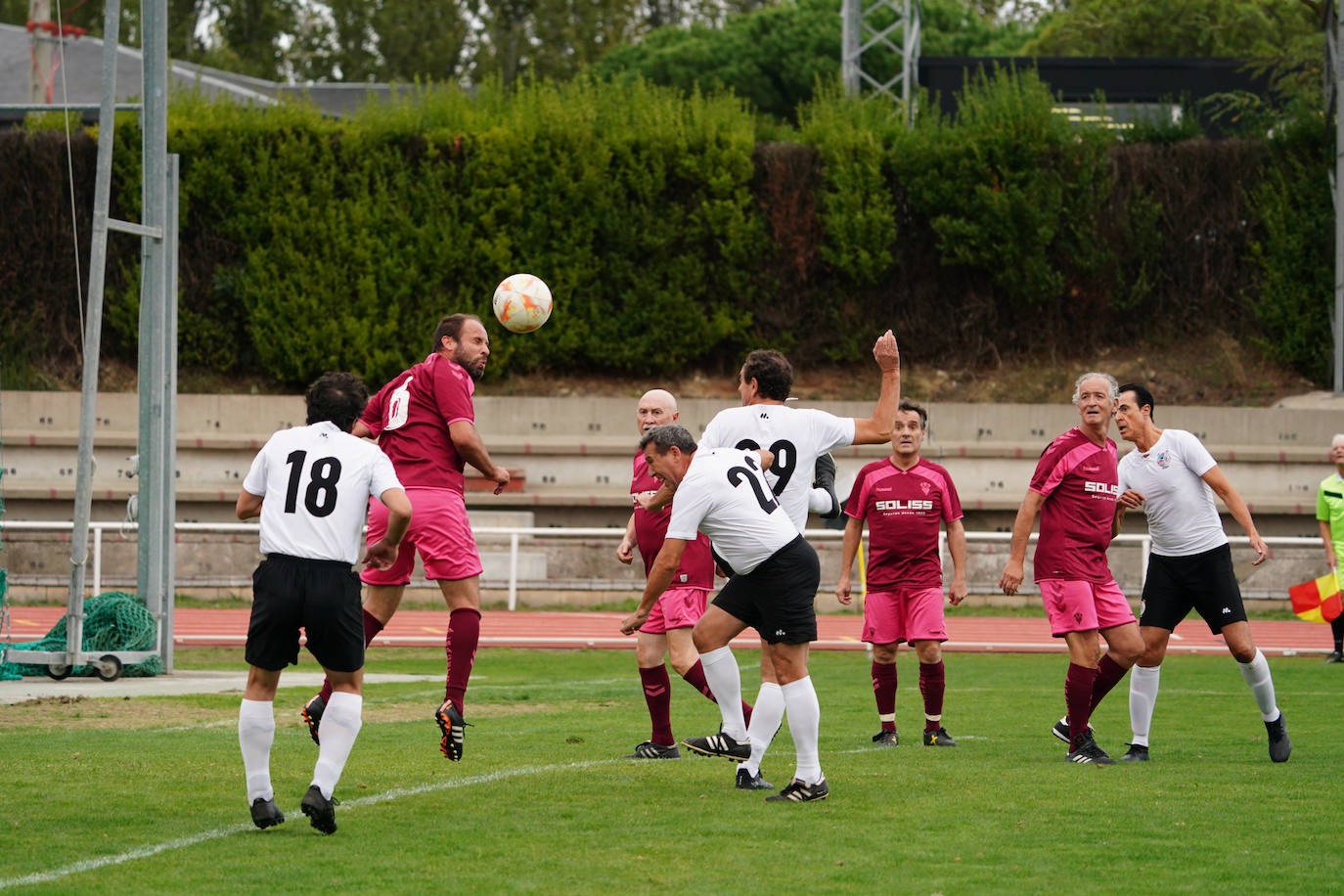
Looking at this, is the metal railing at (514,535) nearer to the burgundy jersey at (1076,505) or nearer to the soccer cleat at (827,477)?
the burgundy jersey at (1076,505)

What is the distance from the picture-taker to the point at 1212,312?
30.0 m

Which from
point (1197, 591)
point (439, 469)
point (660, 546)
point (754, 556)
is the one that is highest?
point (439, 469)

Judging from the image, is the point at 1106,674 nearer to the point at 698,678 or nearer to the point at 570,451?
the point at 698,678

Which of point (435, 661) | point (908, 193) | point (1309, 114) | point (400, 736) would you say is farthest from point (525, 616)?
point (1309, 114)

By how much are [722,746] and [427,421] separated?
2392mm

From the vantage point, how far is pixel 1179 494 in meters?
9.63

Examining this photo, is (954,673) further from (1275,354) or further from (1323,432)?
(1275,354)

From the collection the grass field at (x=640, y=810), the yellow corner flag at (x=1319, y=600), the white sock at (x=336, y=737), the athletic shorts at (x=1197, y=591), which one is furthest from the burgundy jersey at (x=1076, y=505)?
the yellow corner flag at (x=1319, y=600)

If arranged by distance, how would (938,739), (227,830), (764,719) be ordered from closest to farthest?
(227,830) → (764,719) → (938,739)

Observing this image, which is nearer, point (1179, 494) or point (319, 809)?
point (319, 809)

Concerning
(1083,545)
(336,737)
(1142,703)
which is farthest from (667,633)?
(336,737)

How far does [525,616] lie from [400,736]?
33.7 ft

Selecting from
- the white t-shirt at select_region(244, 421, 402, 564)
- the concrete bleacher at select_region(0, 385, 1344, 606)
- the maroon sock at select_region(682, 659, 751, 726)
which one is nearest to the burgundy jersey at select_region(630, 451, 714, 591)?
the maroon sock at select_region(682, 659, 751, 726)

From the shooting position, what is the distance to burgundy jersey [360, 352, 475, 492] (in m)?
8.98
